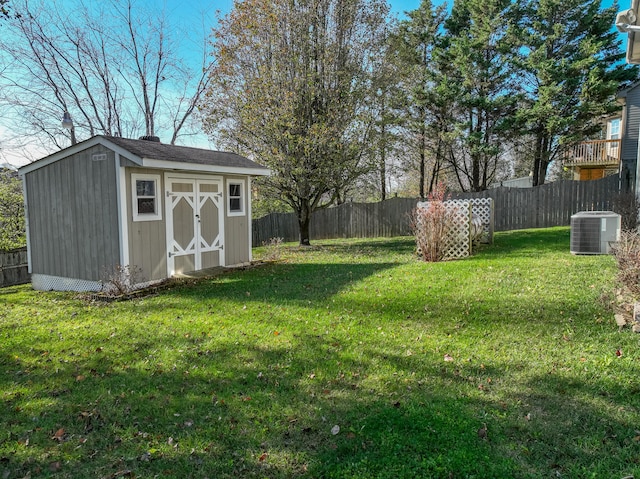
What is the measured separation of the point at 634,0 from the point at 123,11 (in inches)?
744

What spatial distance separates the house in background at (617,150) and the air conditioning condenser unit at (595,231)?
7.14 m

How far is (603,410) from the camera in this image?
276cm

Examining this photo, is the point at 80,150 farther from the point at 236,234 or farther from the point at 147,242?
the point at 236,234

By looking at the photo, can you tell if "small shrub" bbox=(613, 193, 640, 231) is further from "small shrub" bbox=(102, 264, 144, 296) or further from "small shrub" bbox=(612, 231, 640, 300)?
"small shrub" bbox=(102, 264, 144, 296)

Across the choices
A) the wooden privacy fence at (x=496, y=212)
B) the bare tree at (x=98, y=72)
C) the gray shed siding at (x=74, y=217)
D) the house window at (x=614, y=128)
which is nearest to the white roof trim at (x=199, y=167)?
the gray shed siding at (x=74, y=217)

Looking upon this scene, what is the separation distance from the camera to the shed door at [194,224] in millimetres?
8438

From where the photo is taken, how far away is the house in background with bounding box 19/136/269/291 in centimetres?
753

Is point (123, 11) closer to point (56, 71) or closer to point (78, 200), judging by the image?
point (56, 71)

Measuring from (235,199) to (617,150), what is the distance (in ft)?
56.6

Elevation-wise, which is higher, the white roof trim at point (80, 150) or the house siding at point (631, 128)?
the house siding at point (631, 128)

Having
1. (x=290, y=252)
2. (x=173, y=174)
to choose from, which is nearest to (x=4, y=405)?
(x=173, y=174)

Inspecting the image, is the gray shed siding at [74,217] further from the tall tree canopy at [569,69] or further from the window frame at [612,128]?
the window frame at [612,128]

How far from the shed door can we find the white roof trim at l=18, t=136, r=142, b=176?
1089 millimetres

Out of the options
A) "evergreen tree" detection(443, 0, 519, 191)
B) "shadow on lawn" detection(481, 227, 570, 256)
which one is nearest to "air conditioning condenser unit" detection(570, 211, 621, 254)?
"shadow on lawn" detection(481, 227, 570, 256)
